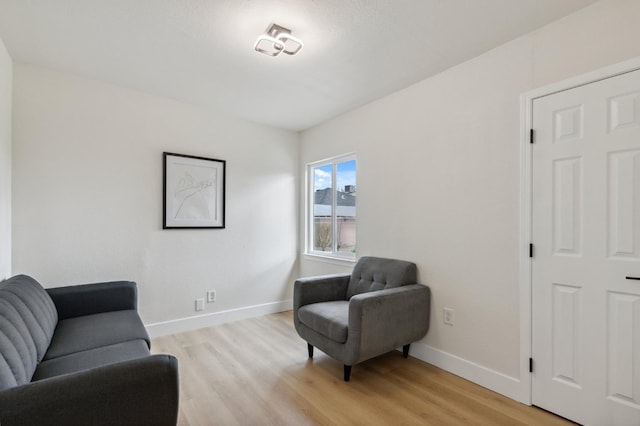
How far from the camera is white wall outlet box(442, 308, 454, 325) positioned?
98.2 inches

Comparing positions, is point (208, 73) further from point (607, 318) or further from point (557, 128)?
point (607, 318)

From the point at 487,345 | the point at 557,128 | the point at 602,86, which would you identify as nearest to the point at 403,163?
the point at 557,128

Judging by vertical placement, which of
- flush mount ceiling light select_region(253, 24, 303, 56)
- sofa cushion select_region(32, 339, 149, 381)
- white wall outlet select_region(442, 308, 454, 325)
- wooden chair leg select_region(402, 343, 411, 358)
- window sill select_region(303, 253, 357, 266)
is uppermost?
flush mount ceiling light select_region(253, 24, 303, 56)

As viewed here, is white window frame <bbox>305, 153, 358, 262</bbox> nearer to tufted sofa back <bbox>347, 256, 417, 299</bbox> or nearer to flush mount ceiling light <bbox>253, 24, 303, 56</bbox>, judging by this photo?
A: tufted sofa back <bbox>347, 256, 417, 299</bbox>

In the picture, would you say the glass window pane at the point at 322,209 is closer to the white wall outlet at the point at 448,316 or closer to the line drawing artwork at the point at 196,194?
the line drawing artwork at the point at 196,194

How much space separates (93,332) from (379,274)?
2.19 metres

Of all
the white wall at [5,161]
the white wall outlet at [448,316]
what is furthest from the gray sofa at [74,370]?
the white wall outlet at [448,316]

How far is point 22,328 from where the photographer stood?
1492 mm

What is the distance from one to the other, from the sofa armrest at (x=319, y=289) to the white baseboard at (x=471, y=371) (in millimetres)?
809

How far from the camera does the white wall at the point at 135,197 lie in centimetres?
260

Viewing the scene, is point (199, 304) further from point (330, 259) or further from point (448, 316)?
point (448, 316)

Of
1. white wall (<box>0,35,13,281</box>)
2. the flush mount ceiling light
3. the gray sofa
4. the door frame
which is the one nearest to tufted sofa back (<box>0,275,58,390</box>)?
the gray sofa

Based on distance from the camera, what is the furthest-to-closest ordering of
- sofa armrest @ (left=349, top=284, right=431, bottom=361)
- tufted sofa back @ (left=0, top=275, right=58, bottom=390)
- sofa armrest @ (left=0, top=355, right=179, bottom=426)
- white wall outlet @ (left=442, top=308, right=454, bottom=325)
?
white wall outlet @ (left=442, top=308, right=454, bottom=325), sofa armrest @ (left=349, top=284, right=431, bottom=361), tufted sofa back @ (left=0, top=275, right=58, bottom=390), sofa armrest @ (left=0, top=355, right=179, bottom=426)

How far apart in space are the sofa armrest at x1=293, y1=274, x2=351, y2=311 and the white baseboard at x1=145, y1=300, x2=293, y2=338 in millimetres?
1253
